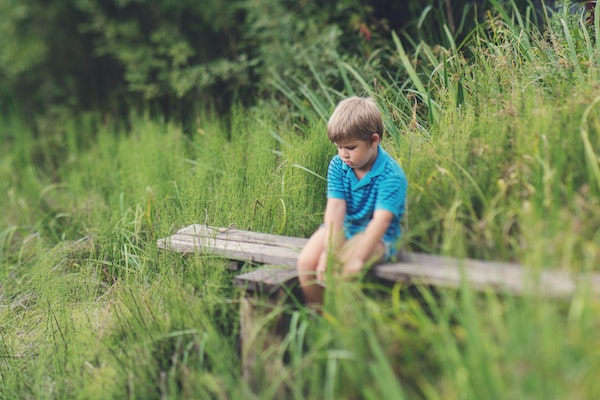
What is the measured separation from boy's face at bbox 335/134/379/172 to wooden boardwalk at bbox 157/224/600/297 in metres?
0.46

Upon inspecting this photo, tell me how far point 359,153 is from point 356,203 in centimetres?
24

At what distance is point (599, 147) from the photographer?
2.86m

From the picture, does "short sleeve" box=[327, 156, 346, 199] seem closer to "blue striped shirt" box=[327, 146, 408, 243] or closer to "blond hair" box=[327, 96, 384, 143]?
"blue striped shirt" box=[327, 146, 408, 243]

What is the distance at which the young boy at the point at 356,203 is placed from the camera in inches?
112

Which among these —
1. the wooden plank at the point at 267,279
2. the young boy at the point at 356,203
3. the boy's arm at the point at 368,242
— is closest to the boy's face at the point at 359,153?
the young boy at the point at 356,203

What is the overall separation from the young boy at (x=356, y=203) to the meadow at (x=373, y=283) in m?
0.12

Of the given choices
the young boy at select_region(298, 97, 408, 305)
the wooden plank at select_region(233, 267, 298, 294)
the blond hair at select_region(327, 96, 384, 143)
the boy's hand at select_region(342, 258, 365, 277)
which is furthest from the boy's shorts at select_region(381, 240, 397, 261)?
the blond hair at select_region(327, 96, 384, 143)

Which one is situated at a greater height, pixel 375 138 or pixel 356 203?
pixel 375 138

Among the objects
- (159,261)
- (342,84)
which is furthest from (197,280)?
(342,84)

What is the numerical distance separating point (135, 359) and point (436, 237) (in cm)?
138

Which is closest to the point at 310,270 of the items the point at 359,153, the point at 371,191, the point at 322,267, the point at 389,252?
the point at 322,267

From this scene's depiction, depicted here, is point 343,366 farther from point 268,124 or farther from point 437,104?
point 268,124

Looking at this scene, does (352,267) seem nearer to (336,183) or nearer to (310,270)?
(310,270)

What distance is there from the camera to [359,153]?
308cm
